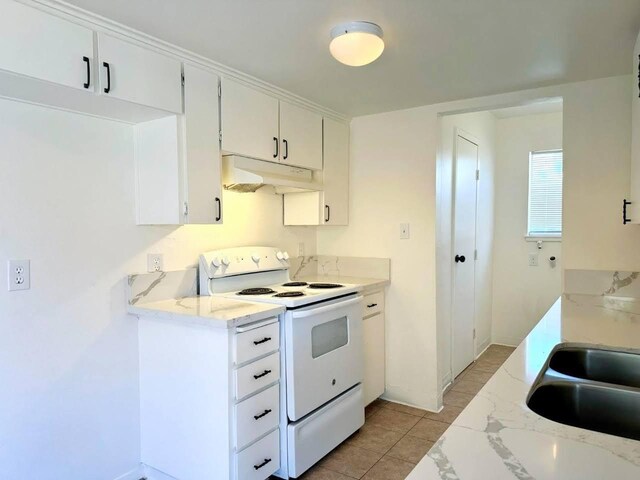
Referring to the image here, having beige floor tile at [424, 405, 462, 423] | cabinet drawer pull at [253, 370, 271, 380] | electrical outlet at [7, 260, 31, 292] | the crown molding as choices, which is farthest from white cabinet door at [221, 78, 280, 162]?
beige floor tile at [424, 405, 462, 423]

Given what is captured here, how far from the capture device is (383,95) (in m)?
2.78

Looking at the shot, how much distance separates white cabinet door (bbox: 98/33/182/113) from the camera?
179cm

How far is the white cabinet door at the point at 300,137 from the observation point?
2725 millimetres

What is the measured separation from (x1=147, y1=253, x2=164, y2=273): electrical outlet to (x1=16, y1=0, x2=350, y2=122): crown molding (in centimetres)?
102

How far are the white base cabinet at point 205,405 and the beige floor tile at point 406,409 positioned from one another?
1.23 m

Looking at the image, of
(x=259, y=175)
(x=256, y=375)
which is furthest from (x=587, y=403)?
(x=259, y=175)

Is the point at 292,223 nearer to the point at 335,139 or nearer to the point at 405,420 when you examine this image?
the point at 335,139

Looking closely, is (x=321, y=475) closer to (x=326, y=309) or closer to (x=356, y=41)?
(x=326, y=309)

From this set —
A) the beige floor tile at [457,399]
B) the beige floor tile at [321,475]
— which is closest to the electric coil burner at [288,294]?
the beige floor tile at [321,475]

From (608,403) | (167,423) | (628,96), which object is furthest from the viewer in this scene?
(628,96)

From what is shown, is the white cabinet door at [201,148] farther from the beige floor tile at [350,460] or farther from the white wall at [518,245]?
the white wall at [518,245]

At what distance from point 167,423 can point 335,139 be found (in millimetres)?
2155

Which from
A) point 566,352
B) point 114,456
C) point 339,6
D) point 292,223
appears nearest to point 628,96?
point 566,352

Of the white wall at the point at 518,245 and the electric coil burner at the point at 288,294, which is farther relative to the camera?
the white wall at the point at 518,245
